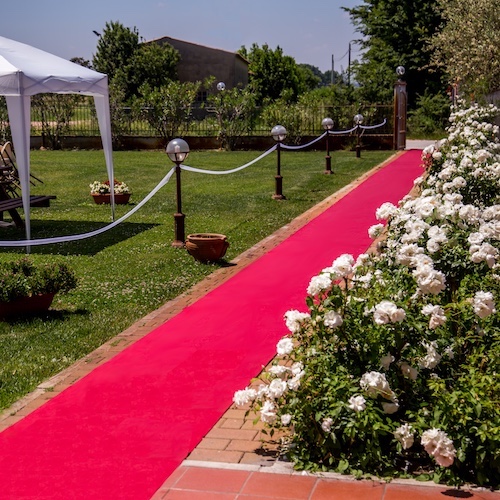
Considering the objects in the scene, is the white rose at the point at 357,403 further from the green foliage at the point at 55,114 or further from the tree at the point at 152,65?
the tree at the point at 152,65

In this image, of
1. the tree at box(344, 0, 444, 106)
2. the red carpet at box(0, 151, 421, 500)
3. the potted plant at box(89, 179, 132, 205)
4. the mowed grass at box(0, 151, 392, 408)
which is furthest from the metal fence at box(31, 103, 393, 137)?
the red carpet at box(0, 151, 421, 500)

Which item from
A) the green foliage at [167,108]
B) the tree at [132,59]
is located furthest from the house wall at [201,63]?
the green foliage at [167,108]

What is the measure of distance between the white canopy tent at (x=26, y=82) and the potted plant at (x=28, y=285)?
3.30 metres

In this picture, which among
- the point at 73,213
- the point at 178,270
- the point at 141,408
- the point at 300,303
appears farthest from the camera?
the point at 73,213

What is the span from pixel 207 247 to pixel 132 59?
187 ft

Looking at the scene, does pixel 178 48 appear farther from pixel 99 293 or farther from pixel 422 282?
pixel 422 282

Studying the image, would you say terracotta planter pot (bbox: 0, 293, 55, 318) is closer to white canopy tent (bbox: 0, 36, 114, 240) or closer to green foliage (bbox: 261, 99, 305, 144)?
white canopy tent (bbox: 0, 36, 114, 240)

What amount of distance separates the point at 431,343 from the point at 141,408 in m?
2.03

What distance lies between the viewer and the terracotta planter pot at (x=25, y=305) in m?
7.70

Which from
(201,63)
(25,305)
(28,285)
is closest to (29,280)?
(28,285)

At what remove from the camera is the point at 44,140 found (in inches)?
1258

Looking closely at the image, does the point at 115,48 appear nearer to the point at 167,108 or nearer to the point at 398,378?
the point at 167,108

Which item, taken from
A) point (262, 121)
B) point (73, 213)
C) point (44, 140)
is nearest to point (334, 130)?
point (262, 121)

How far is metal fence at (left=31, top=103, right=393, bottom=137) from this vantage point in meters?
29.9
